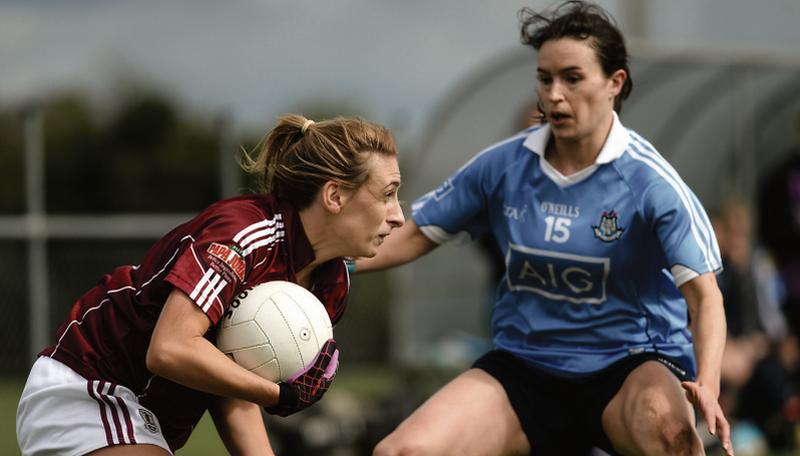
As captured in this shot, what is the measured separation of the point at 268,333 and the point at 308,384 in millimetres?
201

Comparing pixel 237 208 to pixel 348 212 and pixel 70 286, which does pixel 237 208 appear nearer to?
pixel 348 212

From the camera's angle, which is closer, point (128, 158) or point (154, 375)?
point (154, 375)

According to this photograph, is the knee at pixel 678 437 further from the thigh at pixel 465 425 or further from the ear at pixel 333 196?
the ear at pixel 333 196

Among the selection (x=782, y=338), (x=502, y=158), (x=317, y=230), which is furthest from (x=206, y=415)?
(x=317, y=230)

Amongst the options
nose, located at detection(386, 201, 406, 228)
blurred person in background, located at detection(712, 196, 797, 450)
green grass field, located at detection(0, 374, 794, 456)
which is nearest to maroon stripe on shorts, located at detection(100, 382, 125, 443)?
nose, located at detection(386, 201, 406, 228)

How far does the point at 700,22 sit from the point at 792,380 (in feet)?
10.6

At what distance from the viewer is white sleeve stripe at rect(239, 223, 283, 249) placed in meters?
3.96

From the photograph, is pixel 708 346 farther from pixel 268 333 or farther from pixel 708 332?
pixel 268 333

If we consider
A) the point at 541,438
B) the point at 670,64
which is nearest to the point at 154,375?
the point at 541,438

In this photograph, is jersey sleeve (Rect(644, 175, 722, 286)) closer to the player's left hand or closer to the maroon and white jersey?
the player's left hand

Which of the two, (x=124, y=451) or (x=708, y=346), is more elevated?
(x=708, y=346)

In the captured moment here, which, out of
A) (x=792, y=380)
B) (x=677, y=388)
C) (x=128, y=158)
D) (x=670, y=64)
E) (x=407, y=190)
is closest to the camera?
(x=677, y=388)

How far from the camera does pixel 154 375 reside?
411 centimetres

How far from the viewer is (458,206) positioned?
5.14 metres
